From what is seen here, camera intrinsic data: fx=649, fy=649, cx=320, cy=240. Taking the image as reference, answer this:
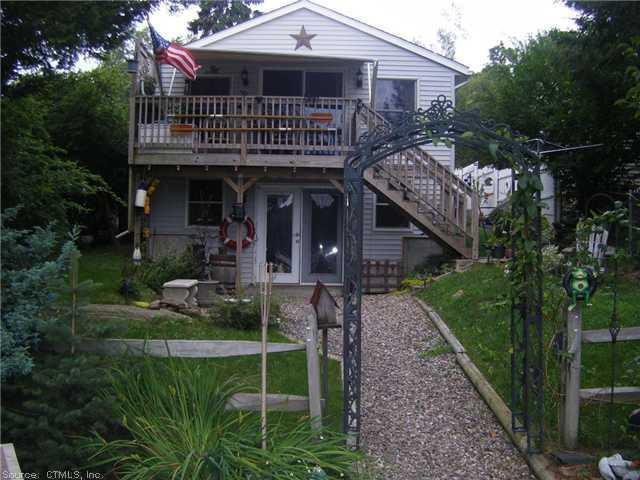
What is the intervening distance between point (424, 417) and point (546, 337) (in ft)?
4.34

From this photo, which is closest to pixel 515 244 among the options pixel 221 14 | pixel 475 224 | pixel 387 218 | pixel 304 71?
pixel 475 224

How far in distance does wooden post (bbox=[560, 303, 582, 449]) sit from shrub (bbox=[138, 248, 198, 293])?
757cm

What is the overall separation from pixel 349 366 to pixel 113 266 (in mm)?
9472

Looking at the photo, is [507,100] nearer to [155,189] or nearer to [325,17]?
[325,17]

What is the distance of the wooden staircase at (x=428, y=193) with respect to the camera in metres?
12.1

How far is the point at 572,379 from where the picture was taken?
15.9 feet

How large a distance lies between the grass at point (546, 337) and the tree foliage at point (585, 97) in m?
2.23

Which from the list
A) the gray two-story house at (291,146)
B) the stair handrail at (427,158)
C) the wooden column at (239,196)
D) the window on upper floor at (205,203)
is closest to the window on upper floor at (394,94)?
the gray two-story house at (291,146)

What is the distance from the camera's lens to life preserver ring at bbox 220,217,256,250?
13.0 metres

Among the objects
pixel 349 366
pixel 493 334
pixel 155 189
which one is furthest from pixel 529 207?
pixel 155 189

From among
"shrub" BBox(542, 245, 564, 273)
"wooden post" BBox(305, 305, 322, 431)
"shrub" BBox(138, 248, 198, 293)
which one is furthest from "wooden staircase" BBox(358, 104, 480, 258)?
"wooden post" BBox(305, 305, 322, 431)

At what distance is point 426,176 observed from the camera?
1223 centimetres

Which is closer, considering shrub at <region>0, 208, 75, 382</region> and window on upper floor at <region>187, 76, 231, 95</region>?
shrub at <region>0, 208, 75, 382</region>

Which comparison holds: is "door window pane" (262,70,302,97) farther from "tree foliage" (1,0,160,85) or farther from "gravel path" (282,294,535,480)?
"tree foliage" (1,0,160,85)
